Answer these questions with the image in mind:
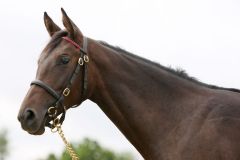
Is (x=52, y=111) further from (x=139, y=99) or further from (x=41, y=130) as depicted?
(x=139, y=99)

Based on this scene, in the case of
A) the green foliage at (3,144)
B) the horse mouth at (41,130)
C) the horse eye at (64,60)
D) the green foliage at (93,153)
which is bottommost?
the green foliage at (3,144)

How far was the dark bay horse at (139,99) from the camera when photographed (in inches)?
356

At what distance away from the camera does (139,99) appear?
975 cm

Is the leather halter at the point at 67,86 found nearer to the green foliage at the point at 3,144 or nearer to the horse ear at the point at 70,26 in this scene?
the horse ear at the point at 70,26

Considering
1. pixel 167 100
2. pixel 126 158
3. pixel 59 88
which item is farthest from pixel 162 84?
pixel 126 158

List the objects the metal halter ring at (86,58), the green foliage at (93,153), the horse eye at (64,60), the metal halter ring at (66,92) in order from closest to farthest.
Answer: the metal halter ring at (66,92) → the horse eye at (64,60) → the metal halter ring at (86,58) → the green foliage at (93,153)

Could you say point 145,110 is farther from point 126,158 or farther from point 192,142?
point 126,158

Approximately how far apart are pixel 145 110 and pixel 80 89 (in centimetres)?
121

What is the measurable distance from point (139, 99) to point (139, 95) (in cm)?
7

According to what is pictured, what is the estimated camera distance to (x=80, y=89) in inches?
382

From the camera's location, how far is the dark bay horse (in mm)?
9031

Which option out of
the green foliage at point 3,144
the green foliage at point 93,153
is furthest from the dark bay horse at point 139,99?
the green foliage at point 3,144

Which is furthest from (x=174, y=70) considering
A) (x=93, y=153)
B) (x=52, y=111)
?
(x=93, y=153)

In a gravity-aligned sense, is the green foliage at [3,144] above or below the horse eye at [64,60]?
below
